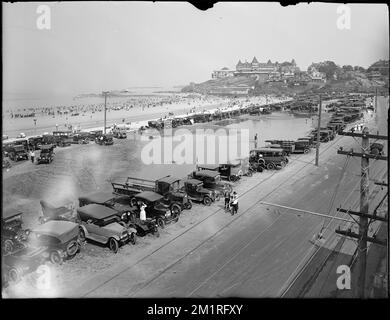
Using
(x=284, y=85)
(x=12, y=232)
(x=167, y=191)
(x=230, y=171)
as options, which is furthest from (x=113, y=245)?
(x=284, y=85)

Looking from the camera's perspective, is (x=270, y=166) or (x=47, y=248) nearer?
(x=47, y=248)

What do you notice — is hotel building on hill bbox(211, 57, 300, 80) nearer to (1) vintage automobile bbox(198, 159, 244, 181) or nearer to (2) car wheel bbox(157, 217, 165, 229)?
(1) vintage automobile bbox(198, 159, 244, 181)

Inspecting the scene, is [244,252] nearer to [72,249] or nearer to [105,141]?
[72,249]

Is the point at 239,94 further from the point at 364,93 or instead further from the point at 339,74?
the point at 364,93

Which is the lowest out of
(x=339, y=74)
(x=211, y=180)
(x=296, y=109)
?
(x=211, y=180)
